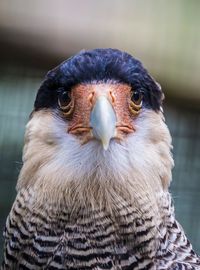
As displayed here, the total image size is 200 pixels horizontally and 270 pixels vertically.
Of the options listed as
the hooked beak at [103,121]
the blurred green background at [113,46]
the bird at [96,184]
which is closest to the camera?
the hooked beak at [103,121]

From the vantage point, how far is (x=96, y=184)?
6.11 ft

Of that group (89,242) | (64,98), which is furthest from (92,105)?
(89,242)

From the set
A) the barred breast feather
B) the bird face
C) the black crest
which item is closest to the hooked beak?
the bird face

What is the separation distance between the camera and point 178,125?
369 cm

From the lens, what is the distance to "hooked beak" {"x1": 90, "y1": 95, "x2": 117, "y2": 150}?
1.72 meters

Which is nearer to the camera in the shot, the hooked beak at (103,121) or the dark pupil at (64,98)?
the hooked beak at (103,121)

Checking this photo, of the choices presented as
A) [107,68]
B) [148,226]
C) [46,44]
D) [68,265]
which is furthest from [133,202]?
[46,44]

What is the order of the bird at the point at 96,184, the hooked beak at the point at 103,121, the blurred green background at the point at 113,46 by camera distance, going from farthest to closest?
1. the blurred green background at the point at 113,46
2. the bird at the point at 96,184
3. the hooked beak at the point at 103,121

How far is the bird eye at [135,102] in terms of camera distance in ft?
6.19

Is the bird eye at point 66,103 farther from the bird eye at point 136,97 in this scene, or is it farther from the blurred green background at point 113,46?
the blurred green background at point 113,46

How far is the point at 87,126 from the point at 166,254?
375mm

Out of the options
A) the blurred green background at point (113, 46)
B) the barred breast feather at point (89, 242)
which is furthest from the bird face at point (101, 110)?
the blurred green background at point (113, 46)

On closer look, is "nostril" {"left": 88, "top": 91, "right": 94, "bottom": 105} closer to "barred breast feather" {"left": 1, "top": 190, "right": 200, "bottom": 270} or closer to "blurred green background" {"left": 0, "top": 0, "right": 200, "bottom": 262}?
"barred breast feather" {"left": 1, "top": 190, "right": 200, "bottom": 270}

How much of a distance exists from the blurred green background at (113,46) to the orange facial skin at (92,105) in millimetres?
855
